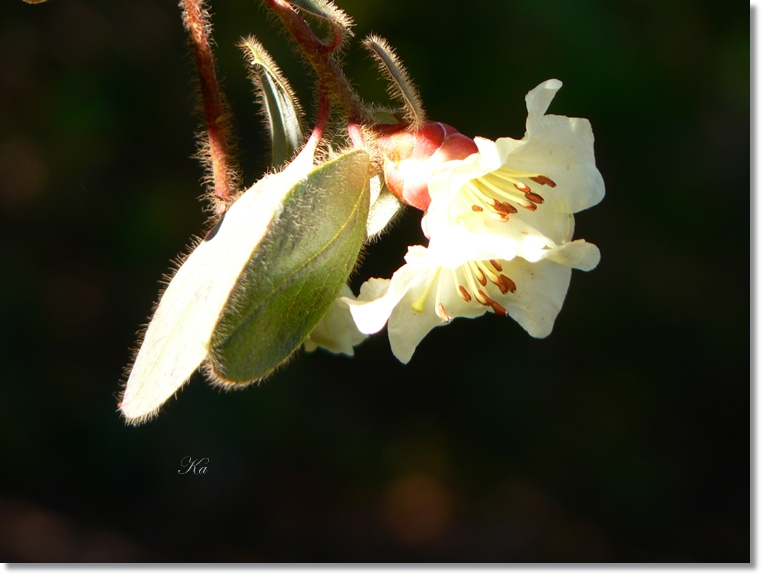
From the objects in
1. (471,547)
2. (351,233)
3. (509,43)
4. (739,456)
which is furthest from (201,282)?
(739,456)

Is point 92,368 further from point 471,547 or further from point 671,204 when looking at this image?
point 671,204

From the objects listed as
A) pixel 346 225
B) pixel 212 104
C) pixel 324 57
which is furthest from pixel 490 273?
pixel 212 104

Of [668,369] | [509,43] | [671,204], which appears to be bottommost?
[668,369]

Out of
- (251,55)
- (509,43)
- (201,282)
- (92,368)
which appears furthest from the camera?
(92,368)

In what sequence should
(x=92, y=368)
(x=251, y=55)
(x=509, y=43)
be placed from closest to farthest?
(x=251, y=55) → (x=509, y=43) → (x=92, y=368)

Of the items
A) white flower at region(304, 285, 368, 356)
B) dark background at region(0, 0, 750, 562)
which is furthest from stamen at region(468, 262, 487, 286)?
dark background at region(0, 0, 750, 562)

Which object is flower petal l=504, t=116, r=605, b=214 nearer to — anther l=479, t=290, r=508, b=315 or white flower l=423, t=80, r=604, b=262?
white flower l=423, t=80, r=604, b=262

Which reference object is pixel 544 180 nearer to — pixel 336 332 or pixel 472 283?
pixel 472 283
